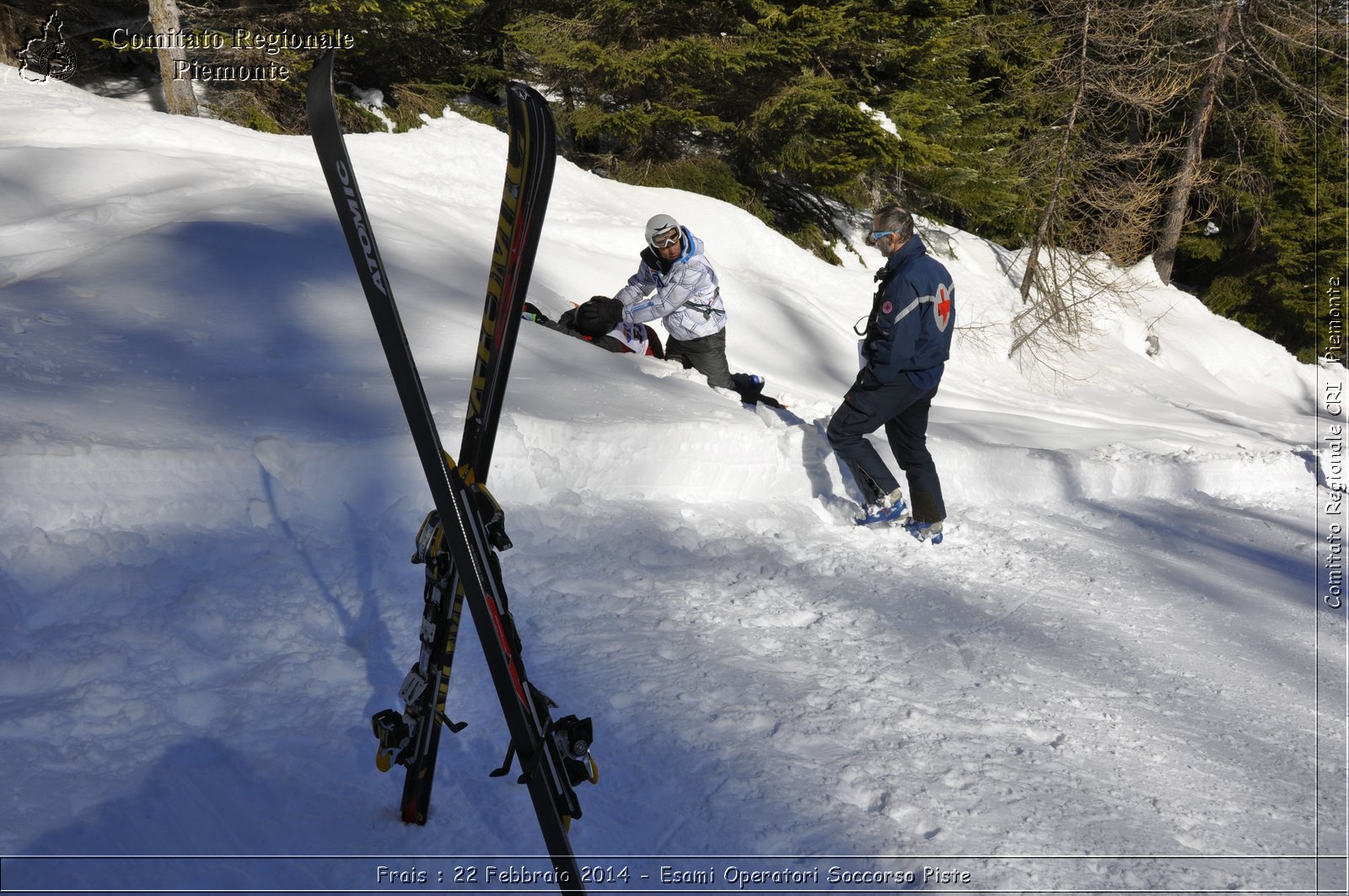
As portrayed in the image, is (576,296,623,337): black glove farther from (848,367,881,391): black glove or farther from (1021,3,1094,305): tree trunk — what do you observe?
(1021,3,1094,305): tree trunk

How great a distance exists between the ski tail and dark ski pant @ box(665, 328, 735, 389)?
498 centimetres

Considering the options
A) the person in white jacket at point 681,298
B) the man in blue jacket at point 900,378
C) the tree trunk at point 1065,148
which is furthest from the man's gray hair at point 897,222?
the tree trunk at point 1065,148

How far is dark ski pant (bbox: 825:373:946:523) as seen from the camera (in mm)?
5191

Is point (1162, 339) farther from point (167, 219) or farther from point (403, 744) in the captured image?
→ point (403, 744)

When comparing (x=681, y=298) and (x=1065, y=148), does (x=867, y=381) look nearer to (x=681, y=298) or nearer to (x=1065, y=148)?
(x=681, y=298)

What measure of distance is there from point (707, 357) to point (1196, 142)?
19873mm

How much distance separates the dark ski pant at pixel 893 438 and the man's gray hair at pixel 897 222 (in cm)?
82

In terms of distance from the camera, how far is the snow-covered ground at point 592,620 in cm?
254

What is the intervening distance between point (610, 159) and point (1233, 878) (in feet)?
52.9

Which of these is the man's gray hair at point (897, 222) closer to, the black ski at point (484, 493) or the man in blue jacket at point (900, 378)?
the man in blue jacket at point (900, 378)

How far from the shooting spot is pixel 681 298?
Answer: 673 cm

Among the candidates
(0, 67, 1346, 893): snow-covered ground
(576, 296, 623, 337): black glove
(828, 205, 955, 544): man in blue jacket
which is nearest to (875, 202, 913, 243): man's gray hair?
(828, 205, 955, 544): man in blue jacket

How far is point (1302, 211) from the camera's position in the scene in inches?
971

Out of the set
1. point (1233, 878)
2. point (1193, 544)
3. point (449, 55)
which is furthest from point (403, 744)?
point (449, 55)
